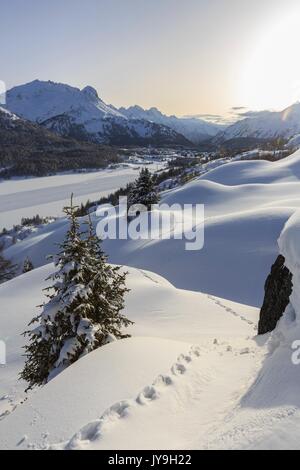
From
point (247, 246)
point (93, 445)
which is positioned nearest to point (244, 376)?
point (93, 445)

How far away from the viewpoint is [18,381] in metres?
12.6

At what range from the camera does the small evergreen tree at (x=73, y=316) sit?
10484mm

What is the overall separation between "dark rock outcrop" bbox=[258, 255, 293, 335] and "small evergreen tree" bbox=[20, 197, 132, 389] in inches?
182

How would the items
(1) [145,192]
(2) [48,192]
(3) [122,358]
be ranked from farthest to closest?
(2) [48,192], (1) [145,192], (3) [122,358]

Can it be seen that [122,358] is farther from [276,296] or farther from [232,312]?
[232,312]

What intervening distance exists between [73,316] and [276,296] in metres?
6.10

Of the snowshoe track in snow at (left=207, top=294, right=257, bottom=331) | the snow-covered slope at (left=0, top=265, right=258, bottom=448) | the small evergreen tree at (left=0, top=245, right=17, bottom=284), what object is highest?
the snow-covered slope at (left=0, top=265, right=258, bottom=448)

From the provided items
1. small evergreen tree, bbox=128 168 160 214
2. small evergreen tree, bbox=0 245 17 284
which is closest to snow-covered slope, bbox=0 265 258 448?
small evergreen tree, bbox=128 168 160 214

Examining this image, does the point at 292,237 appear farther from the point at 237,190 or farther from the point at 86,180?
the point at 86,180

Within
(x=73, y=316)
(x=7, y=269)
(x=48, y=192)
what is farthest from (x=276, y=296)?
(x=48, y=192)

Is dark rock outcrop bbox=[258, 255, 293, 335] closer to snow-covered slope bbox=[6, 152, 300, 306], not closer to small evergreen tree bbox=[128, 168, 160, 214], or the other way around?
snow-covered slope bbox=[6, 152, 300, 306]

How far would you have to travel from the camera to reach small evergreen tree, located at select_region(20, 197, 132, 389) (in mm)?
10484

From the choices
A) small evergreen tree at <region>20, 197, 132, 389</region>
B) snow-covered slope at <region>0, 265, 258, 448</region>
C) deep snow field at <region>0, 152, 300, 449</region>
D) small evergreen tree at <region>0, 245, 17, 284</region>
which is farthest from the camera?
small evergreen tree at <region>0, 245, 17, 284</region>

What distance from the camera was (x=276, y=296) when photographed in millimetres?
11586
